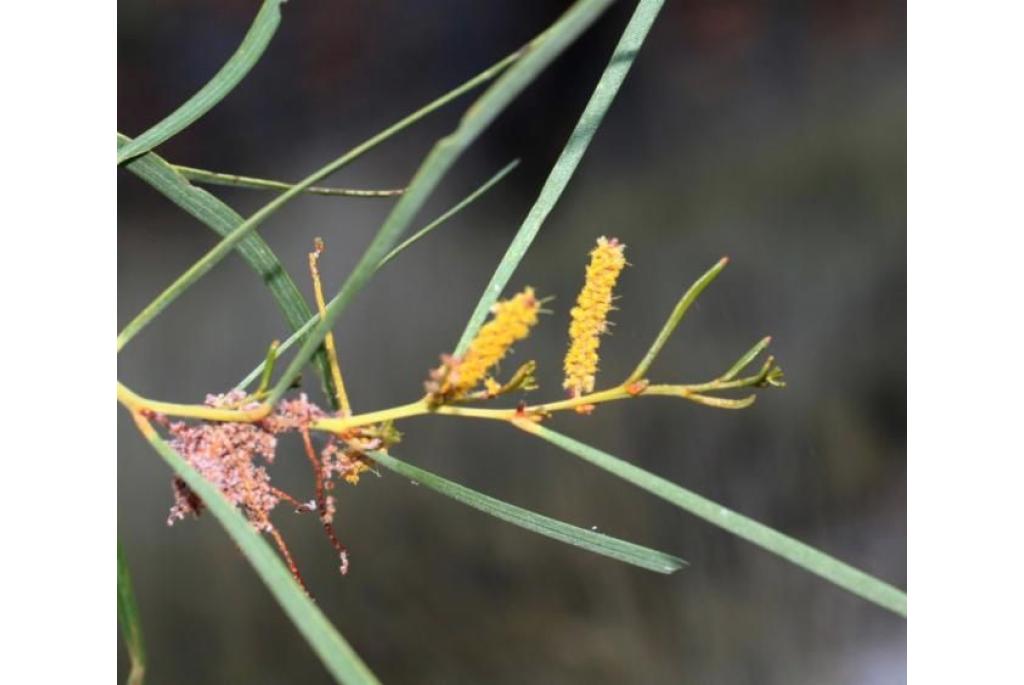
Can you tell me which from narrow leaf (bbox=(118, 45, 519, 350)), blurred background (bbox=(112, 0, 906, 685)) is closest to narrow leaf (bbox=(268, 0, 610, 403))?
narrow leaf (bbox=(118, 45, 519, 350))

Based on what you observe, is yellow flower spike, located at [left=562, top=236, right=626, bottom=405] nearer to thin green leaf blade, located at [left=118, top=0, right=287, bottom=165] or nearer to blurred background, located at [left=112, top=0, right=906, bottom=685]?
thin green leaf blade, located at [left=118, top=0, right=287, bottom=165]

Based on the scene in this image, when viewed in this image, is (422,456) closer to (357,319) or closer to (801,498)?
(357,319)

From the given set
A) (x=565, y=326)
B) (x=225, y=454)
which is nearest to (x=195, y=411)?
(x=225, y=454)

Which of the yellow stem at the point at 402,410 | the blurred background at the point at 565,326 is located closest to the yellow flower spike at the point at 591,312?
the yellow stem at the point at 402,410

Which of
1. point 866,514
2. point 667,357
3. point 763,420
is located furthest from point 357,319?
point 866,514

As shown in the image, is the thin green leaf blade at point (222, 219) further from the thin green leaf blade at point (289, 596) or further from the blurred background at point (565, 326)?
the blurred background at point (565, 326)
